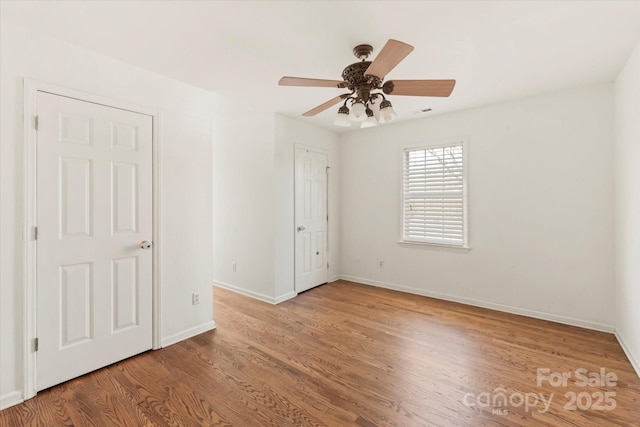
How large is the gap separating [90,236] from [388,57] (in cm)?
246

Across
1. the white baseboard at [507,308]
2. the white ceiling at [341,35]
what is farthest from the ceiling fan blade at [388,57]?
the white baseboard at [507,308]

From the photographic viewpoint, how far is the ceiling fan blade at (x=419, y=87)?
6.50 feet

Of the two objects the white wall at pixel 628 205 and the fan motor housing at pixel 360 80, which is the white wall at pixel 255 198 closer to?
the fan motor housing at pixel 360 80

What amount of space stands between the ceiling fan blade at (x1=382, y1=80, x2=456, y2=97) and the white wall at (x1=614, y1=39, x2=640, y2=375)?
1476 millimetres

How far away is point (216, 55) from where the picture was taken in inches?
92.4

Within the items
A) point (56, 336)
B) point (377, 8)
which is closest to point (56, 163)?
point (56, 336)

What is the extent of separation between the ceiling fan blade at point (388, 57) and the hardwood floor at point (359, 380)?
2141mm

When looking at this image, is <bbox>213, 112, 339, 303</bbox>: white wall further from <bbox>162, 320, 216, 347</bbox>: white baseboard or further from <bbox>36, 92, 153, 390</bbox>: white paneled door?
<bbox>36, 92, 153, 390</bbox>: white paneled door

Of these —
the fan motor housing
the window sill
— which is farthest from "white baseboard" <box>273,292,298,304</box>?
the fan motor housing

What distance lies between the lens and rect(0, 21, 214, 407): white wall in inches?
73.7

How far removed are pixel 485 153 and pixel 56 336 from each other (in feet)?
14.7

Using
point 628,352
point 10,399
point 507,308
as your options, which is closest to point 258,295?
point 10,399

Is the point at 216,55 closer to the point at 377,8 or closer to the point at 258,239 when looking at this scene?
the point at 377,8

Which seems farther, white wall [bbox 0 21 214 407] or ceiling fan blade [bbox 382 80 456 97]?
ceiling fan blade [bbox 382 80 456 97]
